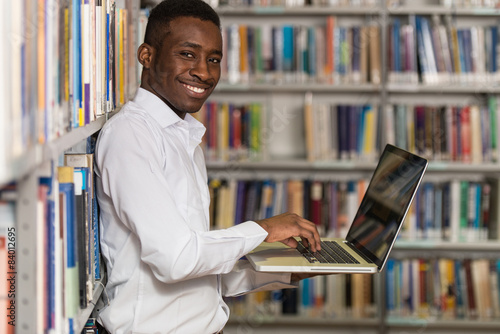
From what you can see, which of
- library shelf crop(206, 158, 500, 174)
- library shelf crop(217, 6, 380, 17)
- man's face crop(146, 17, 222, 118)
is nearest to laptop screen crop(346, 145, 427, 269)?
man's face crop(146, 17, 222, 118)

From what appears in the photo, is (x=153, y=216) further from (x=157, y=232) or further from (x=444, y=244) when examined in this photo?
(x=444, y=244)

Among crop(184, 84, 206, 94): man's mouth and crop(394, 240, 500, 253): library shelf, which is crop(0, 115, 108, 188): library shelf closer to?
crop(184, 84, 206, 94): man's mouth

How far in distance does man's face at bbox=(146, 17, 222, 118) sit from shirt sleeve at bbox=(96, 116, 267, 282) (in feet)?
0.62

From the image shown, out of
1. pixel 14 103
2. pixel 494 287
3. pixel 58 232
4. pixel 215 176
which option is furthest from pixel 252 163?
pixel 14 103

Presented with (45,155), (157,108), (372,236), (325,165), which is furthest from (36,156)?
(325,165)

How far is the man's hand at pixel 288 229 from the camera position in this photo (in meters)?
1.42

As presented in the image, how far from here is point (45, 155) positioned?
0.85 m

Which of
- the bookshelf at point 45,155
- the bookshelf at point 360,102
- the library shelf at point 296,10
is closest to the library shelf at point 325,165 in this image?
the bookshelf at point 360,102

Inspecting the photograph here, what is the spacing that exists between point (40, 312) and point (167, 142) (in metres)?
0.61

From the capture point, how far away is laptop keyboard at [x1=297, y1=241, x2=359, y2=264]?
151 centimetres

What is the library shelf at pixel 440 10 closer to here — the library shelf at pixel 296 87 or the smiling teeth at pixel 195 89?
the library shelf at pixel 296 87

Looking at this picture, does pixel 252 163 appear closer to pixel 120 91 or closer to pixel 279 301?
pixel 279 301

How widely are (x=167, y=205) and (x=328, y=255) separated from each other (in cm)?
51

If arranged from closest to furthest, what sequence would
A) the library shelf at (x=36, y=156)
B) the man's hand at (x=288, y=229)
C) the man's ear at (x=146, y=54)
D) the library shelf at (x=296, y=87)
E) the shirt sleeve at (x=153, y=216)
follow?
1. the library shelf at (x=36, y=156)
2. the shirt sleeve at (x=153, y=216)
3. the man's hand at (x=288, y=229)
4. the man's ear at (x=146, y=54)
5. the library shelf at (x=296, y=87)
